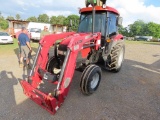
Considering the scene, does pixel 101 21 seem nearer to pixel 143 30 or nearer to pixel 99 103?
pixel 99 103

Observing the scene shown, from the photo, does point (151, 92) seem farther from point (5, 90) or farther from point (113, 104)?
point (5, 90)

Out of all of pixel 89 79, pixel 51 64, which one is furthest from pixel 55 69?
pixel 89 79

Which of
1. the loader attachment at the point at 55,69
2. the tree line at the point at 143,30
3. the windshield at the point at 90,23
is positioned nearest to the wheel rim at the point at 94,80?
the loader attachment at the point at 55,69

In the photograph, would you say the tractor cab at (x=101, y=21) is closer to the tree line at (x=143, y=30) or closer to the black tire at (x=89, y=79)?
the black tire at (x=89, y=79)

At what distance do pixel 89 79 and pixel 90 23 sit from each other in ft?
6.57

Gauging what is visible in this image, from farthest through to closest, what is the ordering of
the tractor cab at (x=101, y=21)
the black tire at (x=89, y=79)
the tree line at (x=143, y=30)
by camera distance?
the tree line at (x=143, y=30) → the tractor cab at (x=101, y=21) → the black tire at (x=89, y=79)

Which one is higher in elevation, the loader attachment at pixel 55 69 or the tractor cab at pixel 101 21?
the tractor cab at pixel 101 21

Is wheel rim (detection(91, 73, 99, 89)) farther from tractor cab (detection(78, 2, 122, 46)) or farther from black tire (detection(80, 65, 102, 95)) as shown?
tractor cab (detection(78, 2, 122, 46))

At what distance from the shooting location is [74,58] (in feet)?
10.9

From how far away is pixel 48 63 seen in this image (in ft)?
13.9

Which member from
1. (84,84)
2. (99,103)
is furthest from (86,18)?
(99,103)

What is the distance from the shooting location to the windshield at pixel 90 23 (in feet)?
15.1

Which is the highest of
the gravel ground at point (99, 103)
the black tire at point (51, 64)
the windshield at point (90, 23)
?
the windshield at point (90, 23)

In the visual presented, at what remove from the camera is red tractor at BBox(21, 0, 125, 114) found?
10.2 feet
